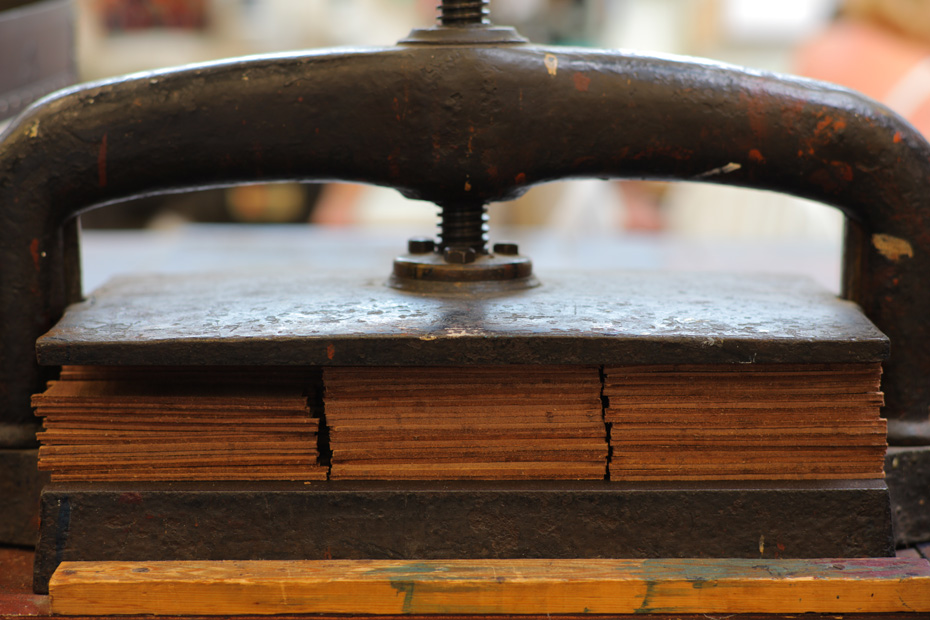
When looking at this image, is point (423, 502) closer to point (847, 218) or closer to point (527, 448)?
point (527, 448)

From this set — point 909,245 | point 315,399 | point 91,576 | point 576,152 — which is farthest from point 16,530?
point 909,245

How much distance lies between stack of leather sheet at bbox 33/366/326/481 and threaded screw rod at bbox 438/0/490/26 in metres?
0.40

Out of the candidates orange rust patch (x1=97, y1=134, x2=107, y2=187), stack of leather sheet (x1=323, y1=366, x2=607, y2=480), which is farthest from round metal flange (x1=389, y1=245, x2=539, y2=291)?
orange rust patch (x1=97, y1=134, x2=107, y2=187)

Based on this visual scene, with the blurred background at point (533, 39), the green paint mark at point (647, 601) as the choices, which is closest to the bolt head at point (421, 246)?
the green paint mark at point (647, 601)

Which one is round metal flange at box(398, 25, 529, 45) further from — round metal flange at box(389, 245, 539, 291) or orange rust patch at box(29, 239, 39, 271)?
orange rust patch at box(29, 239, 39, 271)

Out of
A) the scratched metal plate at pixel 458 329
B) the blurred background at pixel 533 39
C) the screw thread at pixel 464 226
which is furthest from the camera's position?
the blurred background at pixel 533 39

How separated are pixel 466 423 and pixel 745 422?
0.83ft

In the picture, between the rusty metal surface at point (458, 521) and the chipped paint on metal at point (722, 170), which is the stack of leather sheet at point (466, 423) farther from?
the chipped paint on metal at point (722, 170)

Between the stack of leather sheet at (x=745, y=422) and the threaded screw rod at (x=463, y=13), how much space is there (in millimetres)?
378

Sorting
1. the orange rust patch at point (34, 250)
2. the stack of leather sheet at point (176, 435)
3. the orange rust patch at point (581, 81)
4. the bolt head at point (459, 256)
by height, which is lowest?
the stack of leather sheet at point (176, 435)

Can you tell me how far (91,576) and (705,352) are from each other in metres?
0.56

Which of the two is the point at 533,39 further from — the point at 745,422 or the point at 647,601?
the point at 647,601

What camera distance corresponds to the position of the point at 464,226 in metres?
1.09

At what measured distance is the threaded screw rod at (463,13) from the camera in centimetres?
103
